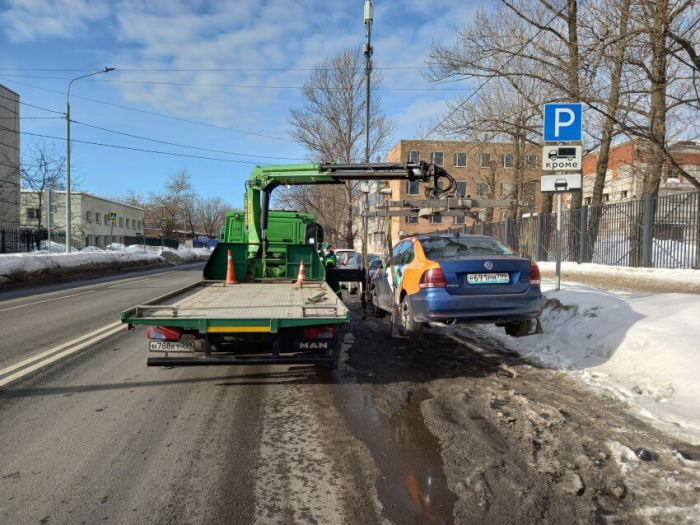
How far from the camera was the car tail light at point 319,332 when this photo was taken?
192 inches

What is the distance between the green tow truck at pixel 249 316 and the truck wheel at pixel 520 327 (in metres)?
2.49

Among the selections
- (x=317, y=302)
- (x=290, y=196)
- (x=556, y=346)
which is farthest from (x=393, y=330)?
(x=290, y=196)

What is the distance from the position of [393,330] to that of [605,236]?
33.2 ft

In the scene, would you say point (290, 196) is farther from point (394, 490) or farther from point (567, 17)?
point (394, 490)

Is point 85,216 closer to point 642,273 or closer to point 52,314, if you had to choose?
point 52,314

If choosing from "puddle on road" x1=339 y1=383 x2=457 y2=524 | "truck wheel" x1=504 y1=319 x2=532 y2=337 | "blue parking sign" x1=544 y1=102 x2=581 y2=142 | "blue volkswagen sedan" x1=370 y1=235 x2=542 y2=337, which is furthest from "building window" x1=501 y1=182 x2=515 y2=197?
"puddle on road" x1=339 y1=383 x2=457 y2=524

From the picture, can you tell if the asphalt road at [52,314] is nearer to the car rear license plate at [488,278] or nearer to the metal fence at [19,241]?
the car rear license plate at [488,278]

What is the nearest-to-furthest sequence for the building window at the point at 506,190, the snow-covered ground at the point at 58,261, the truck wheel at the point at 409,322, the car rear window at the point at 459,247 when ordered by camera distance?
the truck wheel at the point at 409,322 < the car rear window at the point at 459,247 < the snow-covered ground at the point at 58,261 < the building window at the point at 506,190

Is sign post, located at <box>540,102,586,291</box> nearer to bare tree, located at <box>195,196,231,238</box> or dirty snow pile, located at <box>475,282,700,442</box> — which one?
dirty snow pile, located at <box>475,282,700,442</box>

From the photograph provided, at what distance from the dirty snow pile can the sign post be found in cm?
196

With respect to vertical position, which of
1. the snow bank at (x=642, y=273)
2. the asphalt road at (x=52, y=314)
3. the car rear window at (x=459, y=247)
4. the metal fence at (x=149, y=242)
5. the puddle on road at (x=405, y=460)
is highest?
the metal fence at (x=149, y=242)

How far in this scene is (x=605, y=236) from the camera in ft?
45.9

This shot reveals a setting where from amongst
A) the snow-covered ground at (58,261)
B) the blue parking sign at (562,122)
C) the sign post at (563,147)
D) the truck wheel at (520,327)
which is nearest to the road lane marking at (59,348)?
the truck wheel at (520,327)

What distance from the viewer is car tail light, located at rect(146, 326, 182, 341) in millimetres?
4801
